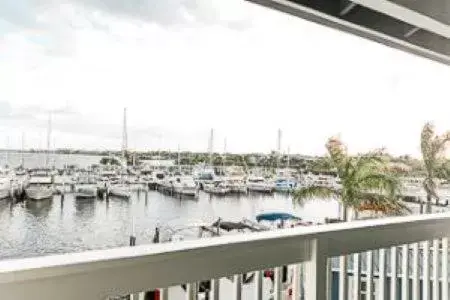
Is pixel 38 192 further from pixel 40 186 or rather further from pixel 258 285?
pixel 258 285

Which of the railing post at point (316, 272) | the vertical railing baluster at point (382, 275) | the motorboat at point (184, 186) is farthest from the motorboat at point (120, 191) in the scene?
→ the vertical railing baluster at point (382, 275)

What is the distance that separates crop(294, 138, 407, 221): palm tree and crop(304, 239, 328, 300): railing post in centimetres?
139

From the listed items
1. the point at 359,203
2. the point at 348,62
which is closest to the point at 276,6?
the point at 348,62

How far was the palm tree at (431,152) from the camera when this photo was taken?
4.20 meters

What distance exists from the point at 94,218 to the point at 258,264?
2.34 feet

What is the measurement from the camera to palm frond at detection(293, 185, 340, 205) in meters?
3.18

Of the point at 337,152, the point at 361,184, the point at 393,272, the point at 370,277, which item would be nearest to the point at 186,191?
the point at 370,277

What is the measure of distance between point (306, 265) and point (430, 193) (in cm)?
246

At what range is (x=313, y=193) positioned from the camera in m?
3.45

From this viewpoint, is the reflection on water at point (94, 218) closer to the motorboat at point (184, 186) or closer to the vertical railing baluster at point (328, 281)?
the motorboat at point (184, 186)

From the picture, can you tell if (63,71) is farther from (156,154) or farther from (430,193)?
(430,193)

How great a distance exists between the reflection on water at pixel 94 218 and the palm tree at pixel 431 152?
2.17m

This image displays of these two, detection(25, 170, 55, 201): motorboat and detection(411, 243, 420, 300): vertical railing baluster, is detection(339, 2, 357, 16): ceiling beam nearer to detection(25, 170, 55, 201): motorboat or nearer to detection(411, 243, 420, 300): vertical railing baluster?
detection(411, 243, 420, 300): vertical railing baluster

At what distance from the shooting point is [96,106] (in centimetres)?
214
